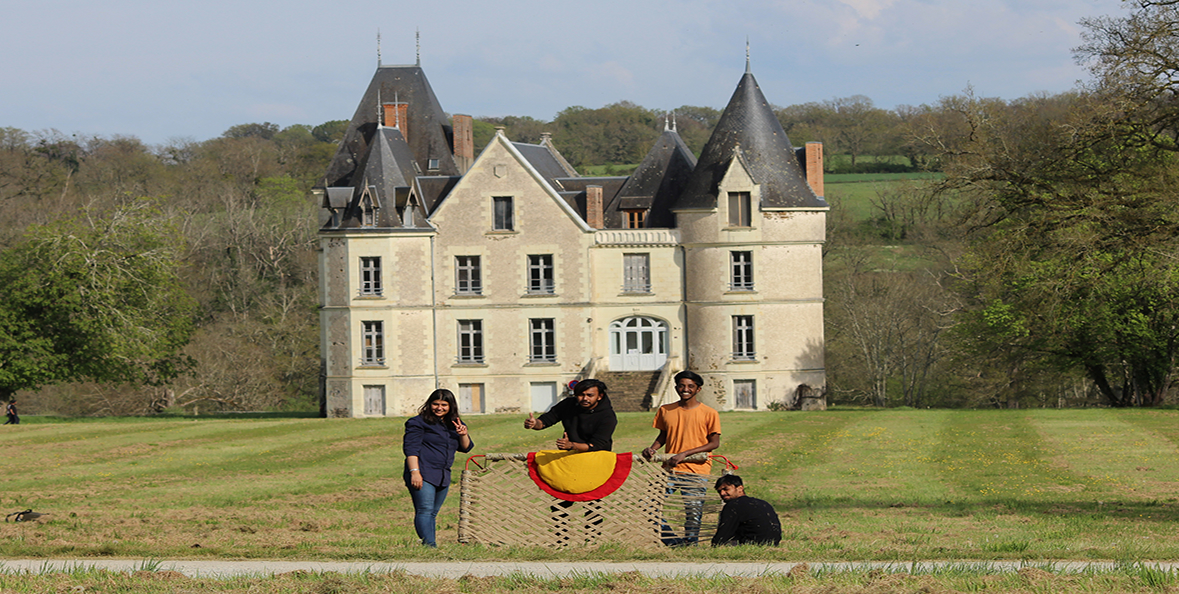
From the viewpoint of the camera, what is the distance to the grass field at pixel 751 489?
11133 millimetres

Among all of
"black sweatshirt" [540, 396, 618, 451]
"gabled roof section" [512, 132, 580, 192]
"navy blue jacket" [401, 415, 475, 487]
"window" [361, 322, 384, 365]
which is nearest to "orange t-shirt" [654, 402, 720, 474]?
"black sweatshirt" [540, 396, 618, 451]

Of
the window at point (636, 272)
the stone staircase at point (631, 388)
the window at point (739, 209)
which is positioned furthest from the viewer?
the window at point (636, 272)

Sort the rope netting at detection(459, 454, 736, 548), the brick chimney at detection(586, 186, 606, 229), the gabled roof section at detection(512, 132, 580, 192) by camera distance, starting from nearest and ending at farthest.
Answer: the rope netting at detection(459, 454, 736, 548), the brick chimney at detection(586, 186, 606, 229), the gabled roof section at detection(512, 132, 580, 192)

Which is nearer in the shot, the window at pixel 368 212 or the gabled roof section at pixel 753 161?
the gabled roof section at pixel 753 161

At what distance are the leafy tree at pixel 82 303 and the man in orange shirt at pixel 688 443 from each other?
37.2m

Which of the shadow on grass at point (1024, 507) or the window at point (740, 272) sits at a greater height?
the window at point (740, 272)

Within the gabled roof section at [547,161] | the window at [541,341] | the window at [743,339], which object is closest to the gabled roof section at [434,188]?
the gabled roof section at [547,161]

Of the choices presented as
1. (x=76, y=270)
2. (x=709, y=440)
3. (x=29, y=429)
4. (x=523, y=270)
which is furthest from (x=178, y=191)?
(x=709, y=440)

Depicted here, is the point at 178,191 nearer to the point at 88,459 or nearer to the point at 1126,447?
the point at 88,459

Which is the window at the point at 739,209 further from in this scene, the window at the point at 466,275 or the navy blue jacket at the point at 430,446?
the navy blue jacket at the point at 430,446

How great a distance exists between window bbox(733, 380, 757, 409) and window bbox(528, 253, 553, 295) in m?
7.33

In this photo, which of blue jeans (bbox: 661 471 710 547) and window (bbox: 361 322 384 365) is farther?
window (bbox: 361 322 384 365)

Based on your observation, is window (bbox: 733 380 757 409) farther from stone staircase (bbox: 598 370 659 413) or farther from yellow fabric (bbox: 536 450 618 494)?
yellow fabric (bbox: 536 450 618 494)

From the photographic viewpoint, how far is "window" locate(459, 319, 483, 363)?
43.3 meters
